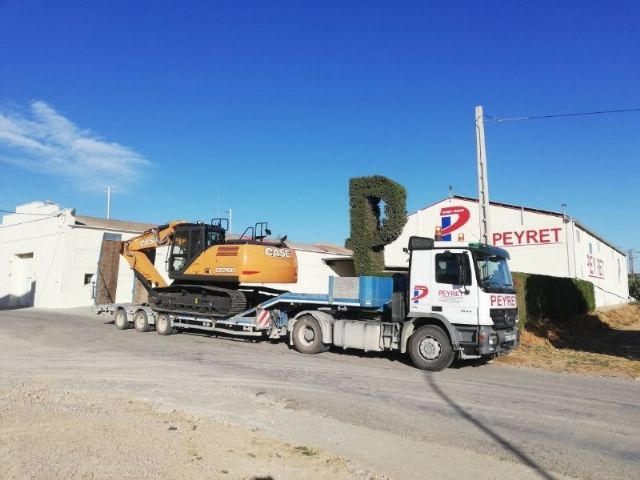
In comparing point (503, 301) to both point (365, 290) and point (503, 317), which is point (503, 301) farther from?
point (365, 290)

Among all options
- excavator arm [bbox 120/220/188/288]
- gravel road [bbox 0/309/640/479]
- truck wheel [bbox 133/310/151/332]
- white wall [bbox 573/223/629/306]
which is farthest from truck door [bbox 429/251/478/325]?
white wall [bbox 573/223/629/306]

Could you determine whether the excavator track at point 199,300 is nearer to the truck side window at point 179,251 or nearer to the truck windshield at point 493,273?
the truck side window at point 179,251

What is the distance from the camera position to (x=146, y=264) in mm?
18484

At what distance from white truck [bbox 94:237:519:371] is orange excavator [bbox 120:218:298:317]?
162 centimetres

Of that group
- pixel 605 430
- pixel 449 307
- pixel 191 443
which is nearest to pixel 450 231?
pixel 449 307

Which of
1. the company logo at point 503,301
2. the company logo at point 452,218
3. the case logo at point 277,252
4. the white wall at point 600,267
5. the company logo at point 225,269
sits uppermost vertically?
the company logo at point 452,218

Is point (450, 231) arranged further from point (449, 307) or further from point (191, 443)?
point (191, 443)

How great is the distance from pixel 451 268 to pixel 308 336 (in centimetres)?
433

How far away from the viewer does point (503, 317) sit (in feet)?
36.3

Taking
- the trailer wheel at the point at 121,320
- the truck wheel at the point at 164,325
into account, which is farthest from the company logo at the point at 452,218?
the trailer wheel at the point at 121,320

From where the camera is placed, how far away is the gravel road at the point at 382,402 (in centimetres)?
553

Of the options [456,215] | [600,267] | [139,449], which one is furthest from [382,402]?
[600,267]

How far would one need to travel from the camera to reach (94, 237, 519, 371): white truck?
10.8 meters

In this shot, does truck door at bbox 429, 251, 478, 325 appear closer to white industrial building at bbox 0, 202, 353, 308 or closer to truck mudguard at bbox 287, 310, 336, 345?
truck mudguard at bbox 287, 310, 336, 345
